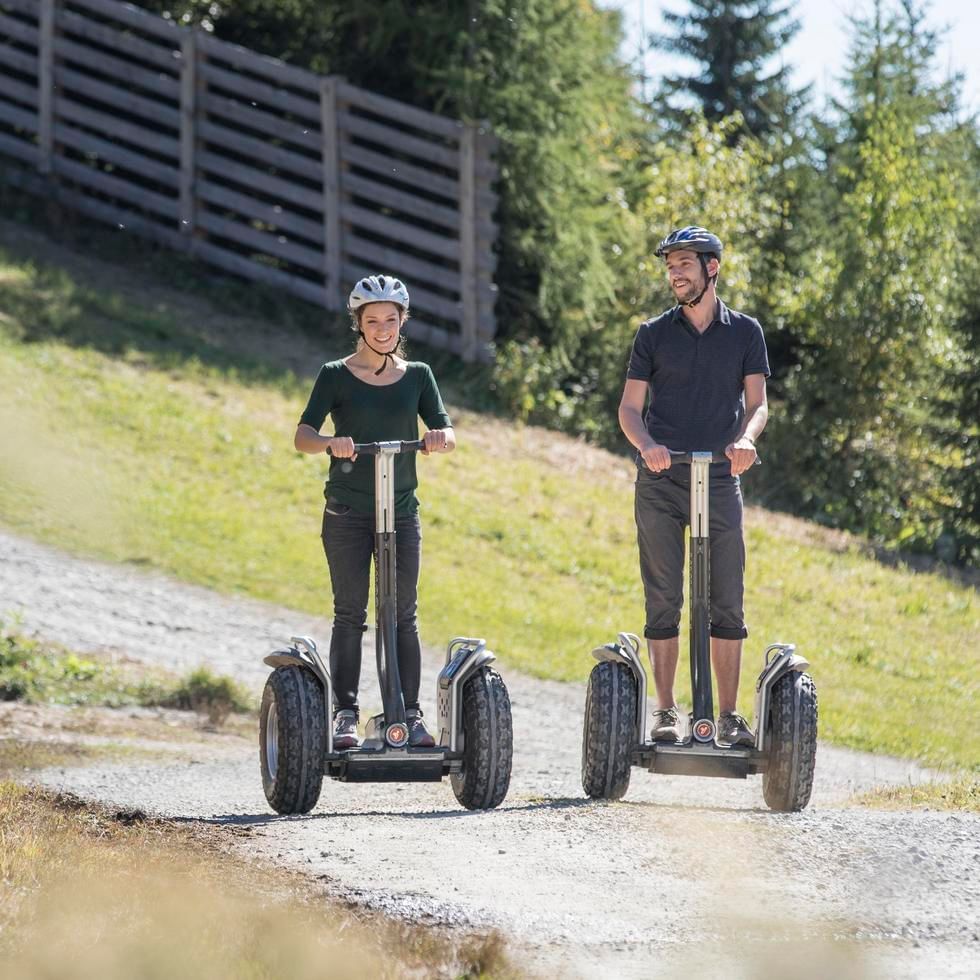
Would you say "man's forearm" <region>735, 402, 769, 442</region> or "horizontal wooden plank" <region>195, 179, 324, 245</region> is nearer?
"man's forearm" <region>735, 402, 769, 442</region>

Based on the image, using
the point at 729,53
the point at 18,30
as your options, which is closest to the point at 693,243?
the point at 18,30

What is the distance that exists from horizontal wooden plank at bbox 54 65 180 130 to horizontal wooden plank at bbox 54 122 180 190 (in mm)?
455

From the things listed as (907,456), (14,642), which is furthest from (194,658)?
(907,456)

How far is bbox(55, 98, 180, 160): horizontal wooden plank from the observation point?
20906mm

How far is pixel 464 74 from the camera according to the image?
19703 millimetres

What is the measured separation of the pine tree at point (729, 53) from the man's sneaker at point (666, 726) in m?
35.4

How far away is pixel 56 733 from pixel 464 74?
38.6 ft

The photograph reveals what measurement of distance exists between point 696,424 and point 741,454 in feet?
0.95

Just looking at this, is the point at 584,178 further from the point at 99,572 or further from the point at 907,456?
the point at 99,572

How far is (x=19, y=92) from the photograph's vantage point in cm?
2152

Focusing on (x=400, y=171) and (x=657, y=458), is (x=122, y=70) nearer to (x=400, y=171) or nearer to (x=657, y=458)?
(x=400, y=171)

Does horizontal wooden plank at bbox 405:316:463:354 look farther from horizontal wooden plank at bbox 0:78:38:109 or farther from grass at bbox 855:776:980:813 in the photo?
grass at bbox 855:776:980:813

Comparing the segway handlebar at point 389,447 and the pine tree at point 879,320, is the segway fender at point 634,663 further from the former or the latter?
the pine tree at point 879,320

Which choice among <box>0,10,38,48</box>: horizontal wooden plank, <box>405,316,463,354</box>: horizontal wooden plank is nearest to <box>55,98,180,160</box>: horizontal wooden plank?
<box>0,10,38,48</box>: horizontal wooden plank
